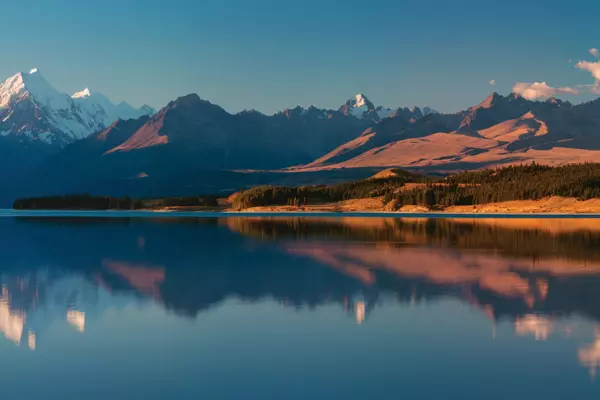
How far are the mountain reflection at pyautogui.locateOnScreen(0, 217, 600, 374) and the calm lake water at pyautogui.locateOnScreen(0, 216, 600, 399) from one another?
24 centimetres

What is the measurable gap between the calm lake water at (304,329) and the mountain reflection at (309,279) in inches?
9.3

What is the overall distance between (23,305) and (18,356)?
16334 millimetres

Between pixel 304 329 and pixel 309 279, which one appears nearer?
pixel 304 329

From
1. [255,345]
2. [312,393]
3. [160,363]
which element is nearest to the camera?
[312,393]

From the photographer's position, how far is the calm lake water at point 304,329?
30.8 metres

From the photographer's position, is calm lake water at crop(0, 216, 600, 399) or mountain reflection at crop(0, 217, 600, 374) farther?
mountain reflection at crop(0, 217, 600, 374)

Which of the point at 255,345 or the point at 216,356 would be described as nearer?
the point at 216,356

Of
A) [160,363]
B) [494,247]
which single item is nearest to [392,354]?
[160,363]

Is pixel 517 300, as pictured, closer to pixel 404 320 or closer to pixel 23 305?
pixel 404 320

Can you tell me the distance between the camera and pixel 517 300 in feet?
167

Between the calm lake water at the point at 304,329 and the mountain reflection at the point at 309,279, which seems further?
the mountain reflection at the point at 309,279

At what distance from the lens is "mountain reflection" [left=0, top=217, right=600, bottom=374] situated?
1869 inches

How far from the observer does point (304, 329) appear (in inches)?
1660

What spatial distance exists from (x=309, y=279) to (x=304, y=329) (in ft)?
74.8
